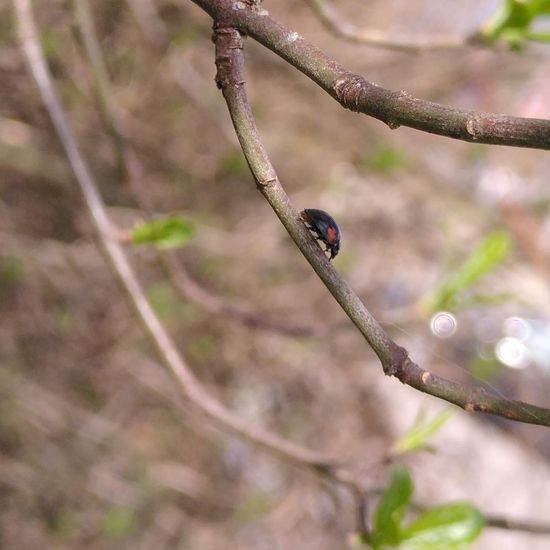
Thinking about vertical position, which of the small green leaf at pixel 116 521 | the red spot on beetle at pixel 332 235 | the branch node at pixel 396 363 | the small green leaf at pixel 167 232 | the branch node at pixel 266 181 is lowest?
the branch node at pixel 396 363

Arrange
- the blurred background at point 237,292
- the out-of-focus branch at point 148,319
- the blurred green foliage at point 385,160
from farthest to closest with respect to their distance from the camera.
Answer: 1. the blurred green foliage at point 385,160
2. the blurred background at point 237,292
3. the out-of-focus branch at point 148,319

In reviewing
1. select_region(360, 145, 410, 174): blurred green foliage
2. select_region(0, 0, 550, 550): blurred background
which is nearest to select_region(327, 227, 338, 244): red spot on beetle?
select_region(0, 0, 550, 550): blurred background

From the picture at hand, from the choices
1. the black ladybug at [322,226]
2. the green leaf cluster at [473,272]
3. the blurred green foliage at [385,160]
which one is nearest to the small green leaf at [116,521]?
the blurred green foliage at [385,160]

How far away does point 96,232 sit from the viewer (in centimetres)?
97

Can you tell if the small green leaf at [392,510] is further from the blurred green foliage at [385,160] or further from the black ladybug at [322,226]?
the blurred green foliage at [385,160]

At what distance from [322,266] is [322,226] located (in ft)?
0.23

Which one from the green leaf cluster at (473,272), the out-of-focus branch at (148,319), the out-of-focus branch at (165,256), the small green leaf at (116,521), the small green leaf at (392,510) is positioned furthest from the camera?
the small green leaf at (116,521)

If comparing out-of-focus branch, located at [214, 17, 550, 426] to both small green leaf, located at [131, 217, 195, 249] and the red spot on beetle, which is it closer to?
the red spot on beetle

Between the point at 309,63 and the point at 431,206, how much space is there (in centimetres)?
300

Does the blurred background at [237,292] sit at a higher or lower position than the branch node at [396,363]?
higher

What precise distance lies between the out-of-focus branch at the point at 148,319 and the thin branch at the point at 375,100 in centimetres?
54

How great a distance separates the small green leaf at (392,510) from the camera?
718mm

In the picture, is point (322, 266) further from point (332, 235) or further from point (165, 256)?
point (165, 256)

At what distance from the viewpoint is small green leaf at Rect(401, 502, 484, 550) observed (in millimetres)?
750
